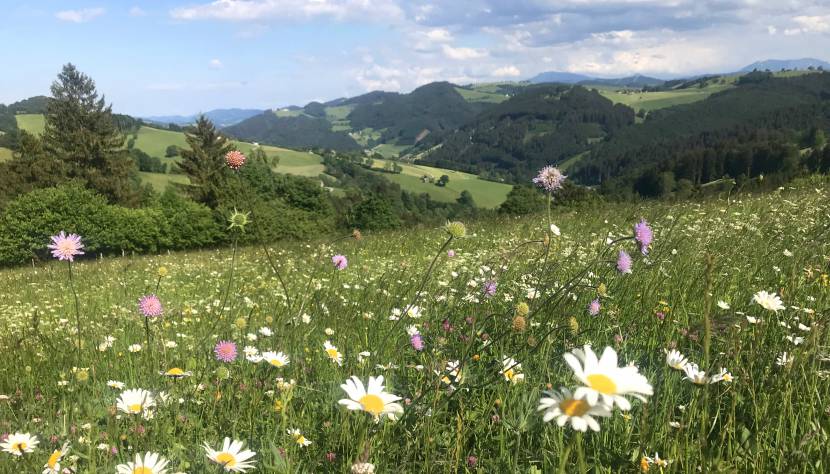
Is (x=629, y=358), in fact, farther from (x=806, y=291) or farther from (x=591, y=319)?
(x=806, y=291)

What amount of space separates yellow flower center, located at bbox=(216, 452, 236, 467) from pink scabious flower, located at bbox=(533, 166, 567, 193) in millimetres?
2314

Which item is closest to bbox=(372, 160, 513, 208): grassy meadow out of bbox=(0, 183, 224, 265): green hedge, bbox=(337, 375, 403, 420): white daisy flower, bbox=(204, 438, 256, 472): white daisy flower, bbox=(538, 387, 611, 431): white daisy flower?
bbox=(0, 183, 224, 265): green hedge

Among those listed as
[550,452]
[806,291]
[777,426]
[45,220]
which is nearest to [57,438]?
[550,452]

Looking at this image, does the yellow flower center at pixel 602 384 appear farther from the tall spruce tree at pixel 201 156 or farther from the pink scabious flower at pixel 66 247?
the tall spruce tree at pixel 201 156

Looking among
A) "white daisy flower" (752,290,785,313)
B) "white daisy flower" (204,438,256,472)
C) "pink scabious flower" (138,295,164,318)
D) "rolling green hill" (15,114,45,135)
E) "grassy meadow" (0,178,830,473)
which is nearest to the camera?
"white daisy flower" (204,438,256,472)

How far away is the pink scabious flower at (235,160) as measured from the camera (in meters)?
2.46

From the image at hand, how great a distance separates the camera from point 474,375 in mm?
2869

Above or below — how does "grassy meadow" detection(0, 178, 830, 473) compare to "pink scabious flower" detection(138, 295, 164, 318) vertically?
below

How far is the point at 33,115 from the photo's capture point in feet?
490

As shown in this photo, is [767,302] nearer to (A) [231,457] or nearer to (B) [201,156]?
(A) [231,457]

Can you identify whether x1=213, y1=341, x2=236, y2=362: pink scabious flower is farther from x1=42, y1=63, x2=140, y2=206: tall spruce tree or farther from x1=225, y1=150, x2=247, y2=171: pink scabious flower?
x1=42, y1=63, x2=140, y2=206: tall spruce tree

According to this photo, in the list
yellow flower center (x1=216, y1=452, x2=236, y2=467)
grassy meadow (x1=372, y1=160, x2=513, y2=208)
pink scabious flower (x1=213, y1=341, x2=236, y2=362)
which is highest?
yellow flower center (x1=216, y1=452, x2=236, y2=467)

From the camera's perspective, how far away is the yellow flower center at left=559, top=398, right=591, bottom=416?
103cm

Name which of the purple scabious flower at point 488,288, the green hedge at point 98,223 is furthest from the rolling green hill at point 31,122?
the purple scabious flower at point 488,288
